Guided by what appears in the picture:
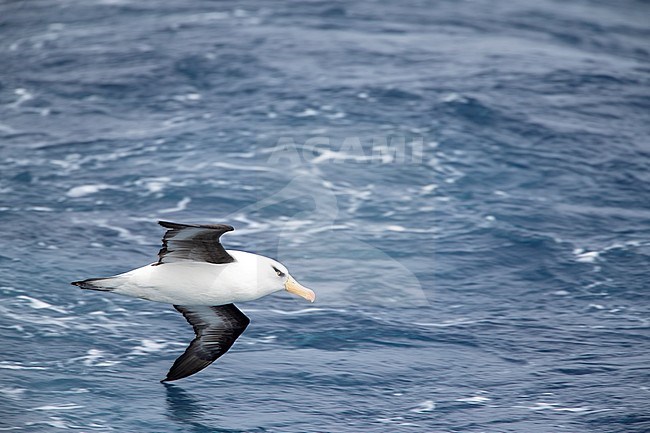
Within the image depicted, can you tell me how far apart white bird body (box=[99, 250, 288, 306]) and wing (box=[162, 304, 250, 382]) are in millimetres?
1275

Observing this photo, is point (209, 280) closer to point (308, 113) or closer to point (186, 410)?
point (186, 410)

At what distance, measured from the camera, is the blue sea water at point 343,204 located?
1892 cm

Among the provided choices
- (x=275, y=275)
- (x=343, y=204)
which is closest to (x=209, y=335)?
(x=275, y=275)

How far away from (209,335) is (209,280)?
1789mm

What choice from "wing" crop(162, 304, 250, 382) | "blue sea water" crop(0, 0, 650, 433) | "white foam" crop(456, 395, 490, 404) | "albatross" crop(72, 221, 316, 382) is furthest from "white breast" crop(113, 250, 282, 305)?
"white foam" crop(456, 395, 490, 404)

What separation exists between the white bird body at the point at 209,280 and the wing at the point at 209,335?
4.18 ft

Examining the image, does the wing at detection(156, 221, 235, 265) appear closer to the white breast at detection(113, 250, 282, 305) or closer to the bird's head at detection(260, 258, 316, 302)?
the white breast at detection(113, 250, 282, 305)

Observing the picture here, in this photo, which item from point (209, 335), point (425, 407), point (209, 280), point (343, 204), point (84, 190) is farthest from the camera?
point (84, 190)

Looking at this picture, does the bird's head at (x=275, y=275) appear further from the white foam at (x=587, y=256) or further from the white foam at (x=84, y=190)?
the white foam at (x=84, y=190)

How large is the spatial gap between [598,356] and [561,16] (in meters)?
20.3

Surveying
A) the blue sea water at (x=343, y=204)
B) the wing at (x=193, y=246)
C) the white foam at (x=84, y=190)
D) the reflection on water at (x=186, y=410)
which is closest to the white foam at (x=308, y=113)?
the blue sea water at (x=343, y=204)

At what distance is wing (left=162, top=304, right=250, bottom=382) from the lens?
18.6m

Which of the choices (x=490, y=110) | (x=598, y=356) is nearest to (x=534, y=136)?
(x=490, y=110)

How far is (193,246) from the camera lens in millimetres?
16969
